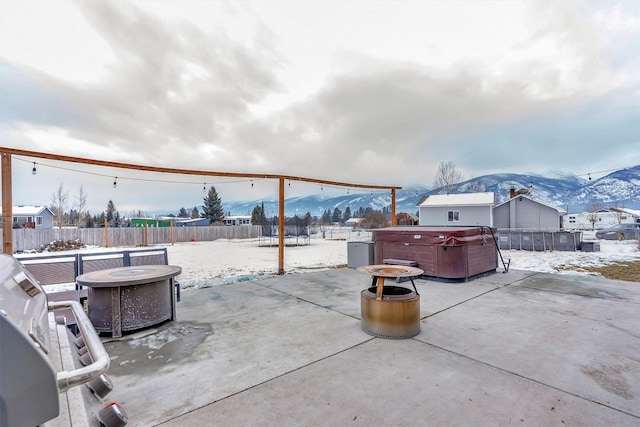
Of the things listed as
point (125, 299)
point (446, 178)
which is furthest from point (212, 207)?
point (125, 299)

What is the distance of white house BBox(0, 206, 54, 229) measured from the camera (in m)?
28.7

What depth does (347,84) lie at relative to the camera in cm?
1216

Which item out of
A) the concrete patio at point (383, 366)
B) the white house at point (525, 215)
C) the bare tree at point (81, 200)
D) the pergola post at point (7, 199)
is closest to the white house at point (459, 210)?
the white house at point (525, 215)

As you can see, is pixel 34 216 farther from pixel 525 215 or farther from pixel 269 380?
pixel 525 215

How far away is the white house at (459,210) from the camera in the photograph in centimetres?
2045

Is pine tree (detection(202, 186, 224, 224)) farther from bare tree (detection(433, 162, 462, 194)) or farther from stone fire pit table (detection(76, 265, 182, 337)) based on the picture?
stone fire pit table (detection(76, 265, 182, 337))

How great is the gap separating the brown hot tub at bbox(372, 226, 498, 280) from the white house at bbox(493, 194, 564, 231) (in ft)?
51.0

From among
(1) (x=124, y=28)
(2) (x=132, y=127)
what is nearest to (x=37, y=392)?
(1) (x=124, y=28)

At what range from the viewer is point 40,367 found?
91 cm

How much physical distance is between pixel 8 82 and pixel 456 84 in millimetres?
15543

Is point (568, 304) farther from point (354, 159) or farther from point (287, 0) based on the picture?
point (354, 159)

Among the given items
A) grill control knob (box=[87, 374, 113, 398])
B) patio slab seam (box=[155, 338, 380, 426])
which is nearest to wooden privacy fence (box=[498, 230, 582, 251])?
patio slab seam (box=[155, 338, 380, 426])

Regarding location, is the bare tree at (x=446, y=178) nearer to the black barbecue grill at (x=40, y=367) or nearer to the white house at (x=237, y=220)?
the white house at (x=237, y=220)

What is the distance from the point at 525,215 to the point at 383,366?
23960 mm
